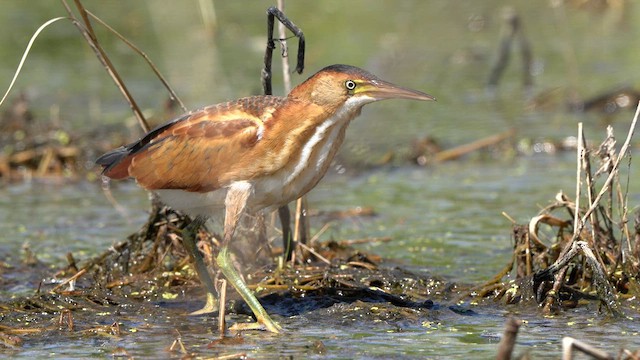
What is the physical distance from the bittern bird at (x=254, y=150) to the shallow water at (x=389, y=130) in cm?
63

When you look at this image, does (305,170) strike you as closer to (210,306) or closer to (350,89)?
(350,89)

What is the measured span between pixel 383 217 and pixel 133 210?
6.23 feet

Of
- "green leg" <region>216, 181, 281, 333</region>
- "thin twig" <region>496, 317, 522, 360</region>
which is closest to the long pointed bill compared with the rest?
"green leg" <region>216, 181, 281, 333</region>

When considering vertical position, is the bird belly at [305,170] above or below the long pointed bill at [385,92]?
below

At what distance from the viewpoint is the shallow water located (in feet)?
19.6

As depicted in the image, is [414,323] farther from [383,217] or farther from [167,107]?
[167,107]

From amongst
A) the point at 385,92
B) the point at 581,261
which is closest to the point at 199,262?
the point at 385,92

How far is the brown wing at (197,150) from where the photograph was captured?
594 cm

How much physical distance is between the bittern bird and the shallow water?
0.63 m

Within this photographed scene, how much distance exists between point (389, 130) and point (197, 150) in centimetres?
556

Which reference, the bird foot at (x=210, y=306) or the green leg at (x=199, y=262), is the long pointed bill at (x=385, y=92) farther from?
the bird foot at (x=210, y=306)

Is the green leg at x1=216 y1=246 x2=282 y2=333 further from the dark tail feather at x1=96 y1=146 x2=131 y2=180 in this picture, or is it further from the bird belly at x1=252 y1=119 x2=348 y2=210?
the dark tail feather at x1=96 y1=146 x2=131 y2=180

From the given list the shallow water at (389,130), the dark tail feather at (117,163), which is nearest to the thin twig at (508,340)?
the shallow water at (389,130)

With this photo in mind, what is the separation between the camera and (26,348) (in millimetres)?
5781
